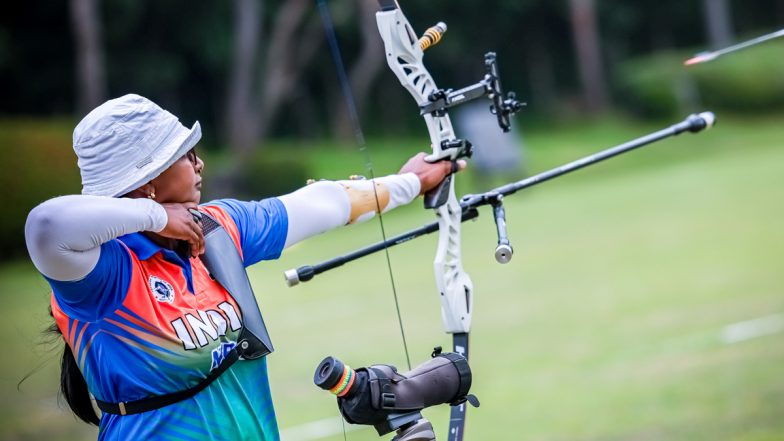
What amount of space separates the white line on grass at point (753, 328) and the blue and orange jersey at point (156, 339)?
20.3 feet

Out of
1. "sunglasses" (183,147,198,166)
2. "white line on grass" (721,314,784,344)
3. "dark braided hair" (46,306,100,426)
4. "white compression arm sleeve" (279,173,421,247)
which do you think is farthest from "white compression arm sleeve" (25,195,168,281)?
"white line on grass" (721,314,784,344)

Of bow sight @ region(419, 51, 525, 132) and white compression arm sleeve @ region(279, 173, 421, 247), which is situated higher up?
bow sight @ region(419, 51, 525, 132)

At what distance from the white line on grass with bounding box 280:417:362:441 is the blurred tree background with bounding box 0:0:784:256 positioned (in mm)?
13268

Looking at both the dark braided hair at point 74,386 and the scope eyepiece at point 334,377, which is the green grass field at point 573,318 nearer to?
the dark braided hair at point 74,386

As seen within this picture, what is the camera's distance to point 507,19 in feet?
81.4

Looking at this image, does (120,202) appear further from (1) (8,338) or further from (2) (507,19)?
(2) (507,19)

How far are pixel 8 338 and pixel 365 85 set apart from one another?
42.0 feet

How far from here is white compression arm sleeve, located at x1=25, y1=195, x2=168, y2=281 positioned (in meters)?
2.60

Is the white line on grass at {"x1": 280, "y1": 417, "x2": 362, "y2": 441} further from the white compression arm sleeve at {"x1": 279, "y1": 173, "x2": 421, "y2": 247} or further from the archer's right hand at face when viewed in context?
the archer's right hand at face

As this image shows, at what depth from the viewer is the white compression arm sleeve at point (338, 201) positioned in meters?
3.39

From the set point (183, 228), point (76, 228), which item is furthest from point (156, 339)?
point (76, 228)

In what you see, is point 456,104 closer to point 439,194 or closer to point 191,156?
point 439,194

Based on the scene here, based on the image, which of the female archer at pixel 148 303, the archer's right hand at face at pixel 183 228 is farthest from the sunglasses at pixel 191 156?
the archer's right hand at face at pixel 183 228

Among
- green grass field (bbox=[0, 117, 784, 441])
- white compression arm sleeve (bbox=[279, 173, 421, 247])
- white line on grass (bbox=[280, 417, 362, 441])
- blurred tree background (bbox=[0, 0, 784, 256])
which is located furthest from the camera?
blurred tree background (bbox=[0, 0, 784, 256])
